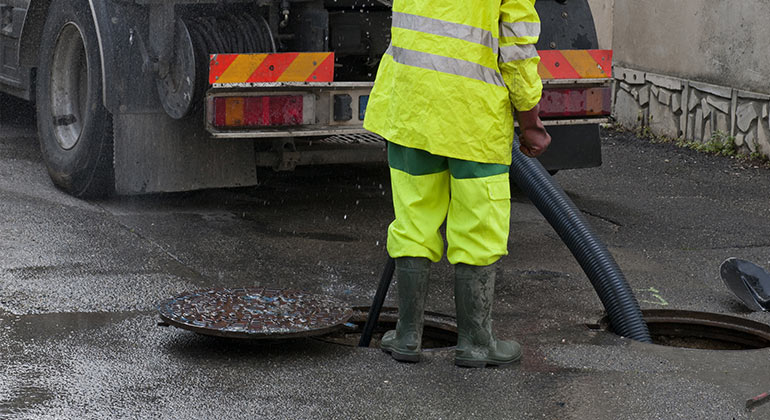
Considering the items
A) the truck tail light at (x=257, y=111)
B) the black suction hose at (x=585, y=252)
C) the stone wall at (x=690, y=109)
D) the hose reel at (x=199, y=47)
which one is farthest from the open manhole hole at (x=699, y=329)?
the stone wall at (x=690, y=109)

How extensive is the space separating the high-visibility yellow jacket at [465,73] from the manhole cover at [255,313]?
779 mm

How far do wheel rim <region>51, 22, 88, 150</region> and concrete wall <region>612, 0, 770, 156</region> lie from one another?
5.06 meters

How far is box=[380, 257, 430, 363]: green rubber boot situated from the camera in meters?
3.91

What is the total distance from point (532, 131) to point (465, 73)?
13.2 inches

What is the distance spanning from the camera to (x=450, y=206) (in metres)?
3.90

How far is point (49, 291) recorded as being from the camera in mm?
4648

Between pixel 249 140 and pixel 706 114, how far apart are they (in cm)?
462

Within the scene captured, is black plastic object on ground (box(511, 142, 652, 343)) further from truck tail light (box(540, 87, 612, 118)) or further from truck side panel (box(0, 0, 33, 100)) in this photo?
truck side panel (box(0, 0, 33, 100))

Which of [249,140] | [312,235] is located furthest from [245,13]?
[312,235]

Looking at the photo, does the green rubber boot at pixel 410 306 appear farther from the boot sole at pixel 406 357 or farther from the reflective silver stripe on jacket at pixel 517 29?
the reflective silver stripe on jacket at pixel 517 29

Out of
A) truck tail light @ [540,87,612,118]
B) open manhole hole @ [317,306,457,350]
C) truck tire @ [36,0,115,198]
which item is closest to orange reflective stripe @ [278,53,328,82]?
truck tire @ [36,0,115,198]

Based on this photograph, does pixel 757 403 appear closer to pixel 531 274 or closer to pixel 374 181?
pixel 531 274

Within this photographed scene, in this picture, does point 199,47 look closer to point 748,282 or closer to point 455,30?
point 455,30

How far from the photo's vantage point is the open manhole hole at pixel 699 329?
453cm
